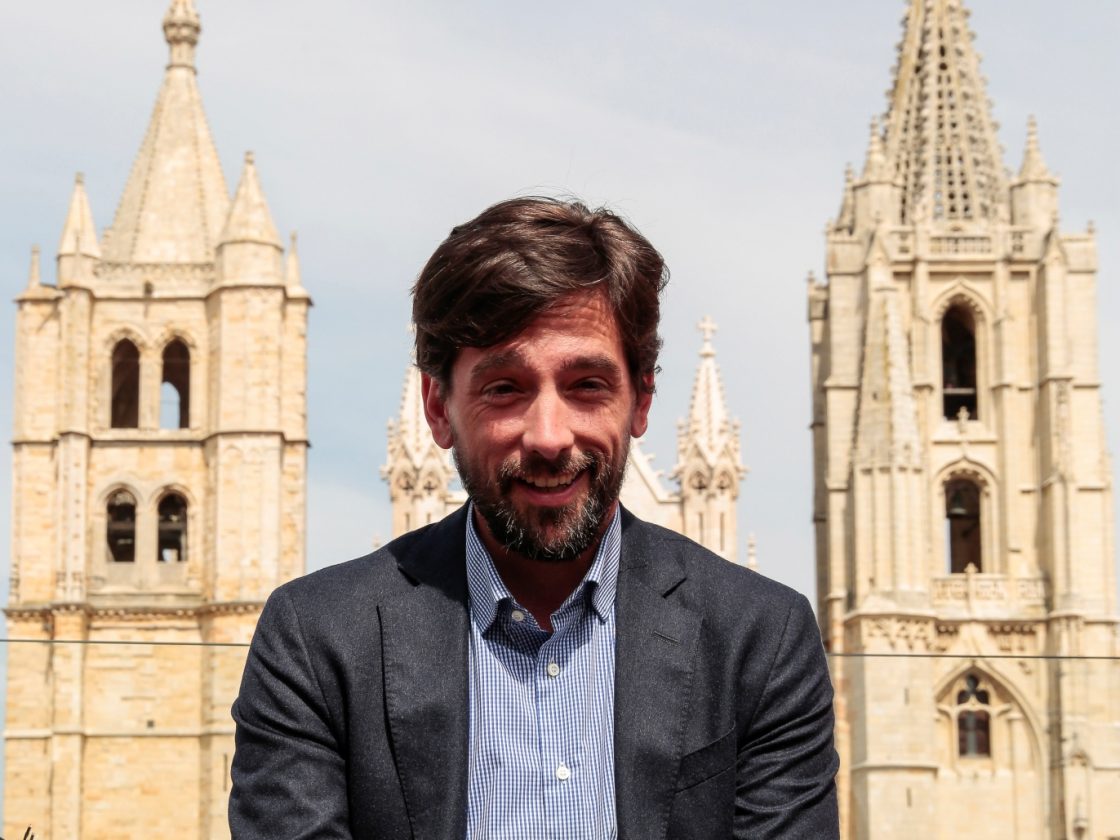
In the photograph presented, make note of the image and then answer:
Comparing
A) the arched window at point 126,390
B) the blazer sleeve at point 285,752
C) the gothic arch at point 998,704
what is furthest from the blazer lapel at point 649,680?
the arched window at point 126,390

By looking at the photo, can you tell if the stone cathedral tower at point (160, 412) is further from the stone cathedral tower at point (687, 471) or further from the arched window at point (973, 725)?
the arched window at point (973, 725)

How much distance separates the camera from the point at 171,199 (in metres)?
46.5

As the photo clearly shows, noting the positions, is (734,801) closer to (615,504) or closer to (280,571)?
(615,504)

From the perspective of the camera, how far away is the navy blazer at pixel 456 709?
2723mm

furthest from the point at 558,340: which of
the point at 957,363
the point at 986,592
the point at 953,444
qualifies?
the point at 957,363

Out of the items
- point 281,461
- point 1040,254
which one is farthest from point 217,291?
point 1040,254

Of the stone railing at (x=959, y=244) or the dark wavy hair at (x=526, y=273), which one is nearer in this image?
the dark wavy hair at (x=526, y=273)

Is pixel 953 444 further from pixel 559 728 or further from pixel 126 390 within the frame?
→ pixel 559 728

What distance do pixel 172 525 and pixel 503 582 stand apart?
4368 centimetres

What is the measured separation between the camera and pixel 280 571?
43312 mm

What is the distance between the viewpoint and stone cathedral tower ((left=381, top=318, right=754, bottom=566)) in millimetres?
45625

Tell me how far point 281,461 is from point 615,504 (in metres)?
41.8

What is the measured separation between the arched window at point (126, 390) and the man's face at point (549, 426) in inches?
1775

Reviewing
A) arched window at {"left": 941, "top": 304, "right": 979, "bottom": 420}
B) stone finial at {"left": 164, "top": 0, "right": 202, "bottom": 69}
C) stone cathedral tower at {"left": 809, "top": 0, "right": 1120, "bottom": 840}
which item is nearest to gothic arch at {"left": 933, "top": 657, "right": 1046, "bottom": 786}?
stone cathedral tower at {"left": 809, "top": 0, "right": 1120, "bottom": 840}
